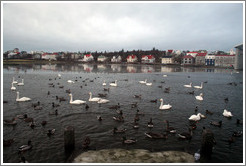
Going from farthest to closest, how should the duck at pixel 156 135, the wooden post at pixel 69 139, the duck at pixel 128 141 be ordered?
the duck at pixel 156 135
the duck at pixel 128 141
the wooden post at pixel 69 139

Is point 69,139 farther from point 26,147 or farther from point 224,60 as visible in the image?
point 224,60

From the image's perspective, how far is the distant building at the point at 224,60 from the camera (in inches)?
5605

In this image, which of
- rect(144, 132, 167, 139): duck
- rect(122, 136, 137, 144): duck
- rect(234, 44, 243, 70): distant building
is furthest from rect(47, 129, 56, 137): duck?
rect(234, 44, 243, 70): distant building

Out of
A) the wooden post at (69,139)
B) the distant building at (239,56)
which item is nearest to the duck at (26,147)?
the wooden post at (69,139)

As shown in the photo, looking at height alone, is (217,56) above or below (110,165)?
above

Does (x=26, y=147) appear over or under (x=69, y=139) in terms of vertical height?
under

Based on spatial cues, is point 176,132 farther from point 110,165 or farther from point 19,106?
point 19,106

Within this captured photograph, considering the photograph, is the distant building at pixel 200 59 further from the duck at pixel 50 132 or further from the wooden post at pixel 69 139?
the wooden post at pixel 69 139

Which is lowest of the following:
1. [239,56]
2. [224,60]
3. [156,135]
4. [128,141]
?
[128,141]

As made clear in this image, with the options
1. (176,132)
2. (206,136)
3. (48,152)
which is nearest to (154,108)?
(176,132)

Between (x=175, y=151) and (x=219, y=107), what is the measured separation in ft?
47.7

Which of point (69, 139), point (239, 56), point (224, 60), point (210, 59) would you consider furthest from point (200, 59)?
point (69, 139)

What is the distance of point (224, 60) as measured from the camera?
144 m

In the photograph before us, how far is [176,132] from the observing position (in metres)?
15.1
